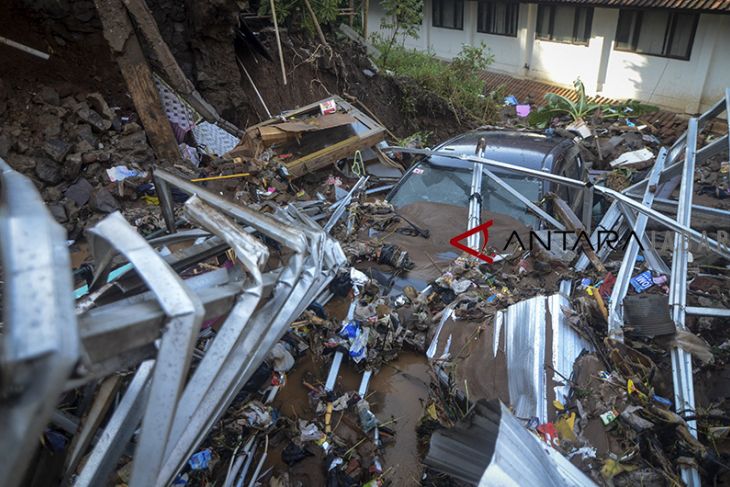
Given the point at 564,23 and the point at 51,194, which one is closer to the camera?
the point at 51,194

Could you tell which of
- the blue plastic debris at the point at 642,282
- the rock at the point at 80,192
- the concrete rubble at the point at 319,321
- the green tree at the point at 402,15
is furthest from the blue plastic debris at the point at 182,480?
the green tree at the point at 402,15

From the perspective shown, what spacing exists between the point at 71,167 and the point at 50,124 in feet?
2.41

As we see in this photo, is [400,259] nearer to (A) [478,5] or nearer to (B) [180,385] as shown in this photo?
(B) [180,385]

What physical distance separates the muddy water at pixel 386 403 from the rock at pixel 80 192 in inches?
154

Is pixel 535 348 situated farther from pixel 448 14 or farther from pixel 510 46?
pixel 448 14

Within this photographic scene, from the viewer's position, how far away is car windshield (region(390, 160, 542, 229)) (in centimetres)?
520

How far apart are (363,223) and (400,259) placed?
0.99 metres

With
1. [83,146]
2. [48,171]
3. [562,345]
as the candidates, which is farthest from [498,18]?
[562,345]

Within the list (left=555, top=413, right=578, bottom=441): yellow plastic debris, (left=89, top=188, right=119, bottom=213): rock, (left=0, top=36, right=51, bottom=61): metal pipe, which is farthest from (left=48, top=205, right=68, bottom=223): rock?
(left=555, top=413, right=578, bottom=441): yellow plastic debris

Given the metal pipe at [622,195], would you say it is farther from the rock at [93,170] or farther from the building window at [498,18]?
the building window at [498,18]

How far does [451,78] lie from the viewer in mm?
10539

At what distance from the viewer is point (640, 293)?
13.6 ft

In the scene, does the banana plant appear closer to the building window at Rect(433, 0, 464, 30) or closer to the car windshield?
the building window at Rect(433, 0, 464, 30)

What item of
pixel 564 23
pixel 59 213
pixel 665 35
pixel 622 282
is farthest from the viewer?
pixel 564 23
